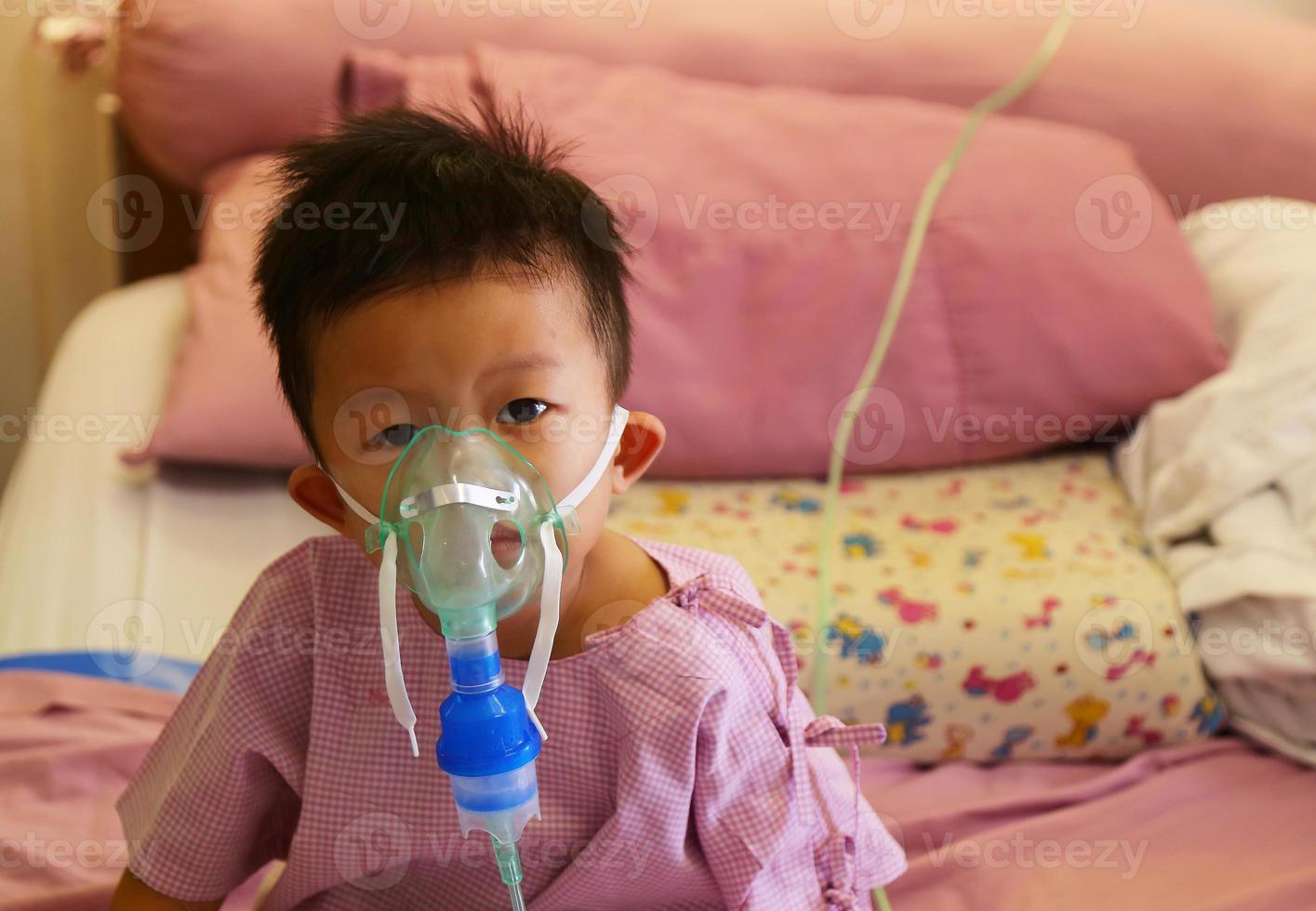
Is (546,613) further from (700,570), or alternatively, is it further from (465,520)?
(700,570)

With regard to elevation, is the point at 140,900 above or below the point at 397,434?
below

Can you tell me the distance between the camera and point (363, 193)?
778 mm

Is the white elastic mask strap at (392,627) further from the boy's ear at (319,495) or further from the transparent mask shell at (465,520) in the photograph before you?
the boy's ear at (319,495)

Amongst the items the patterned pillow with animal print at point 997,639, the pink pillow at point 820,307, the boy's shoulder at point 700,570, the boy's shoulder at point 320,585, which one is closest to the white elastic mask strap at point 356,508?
the boy's shoulder at point 320,585

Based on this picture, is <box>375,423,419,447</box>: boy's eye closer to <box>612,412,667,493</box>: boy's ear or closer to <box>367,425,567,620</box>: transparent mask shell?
<box>367,425,567,620</box>: transparent mask shell

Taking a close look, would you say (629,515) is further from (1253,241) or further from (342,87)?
(1253,241)

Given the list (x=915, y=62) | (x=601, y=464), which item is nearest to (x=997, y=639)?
(x=601, y=464)

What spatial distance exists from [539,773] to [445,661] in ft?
0.33

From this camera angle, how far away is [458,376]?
0.73 metres

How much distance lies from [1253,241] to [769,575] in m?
0.87

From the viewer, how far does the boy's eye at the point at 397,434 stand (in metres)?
0.74

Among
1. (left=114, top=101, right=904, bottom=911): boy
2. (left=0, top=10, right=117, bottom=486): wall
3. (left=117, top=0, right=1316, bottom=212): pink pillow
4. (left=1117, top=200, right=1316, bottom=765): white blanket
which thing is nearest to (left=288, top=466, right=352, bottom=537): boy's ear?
(left=114, top=101, right=904, bottom=911): boy

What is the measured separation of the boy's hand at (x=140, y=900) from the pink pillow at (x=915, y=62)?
4.00 ft

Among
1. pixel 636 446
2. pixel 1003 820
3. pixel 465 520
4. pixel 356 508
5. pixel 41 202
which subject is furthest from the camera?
pixel 41 202
